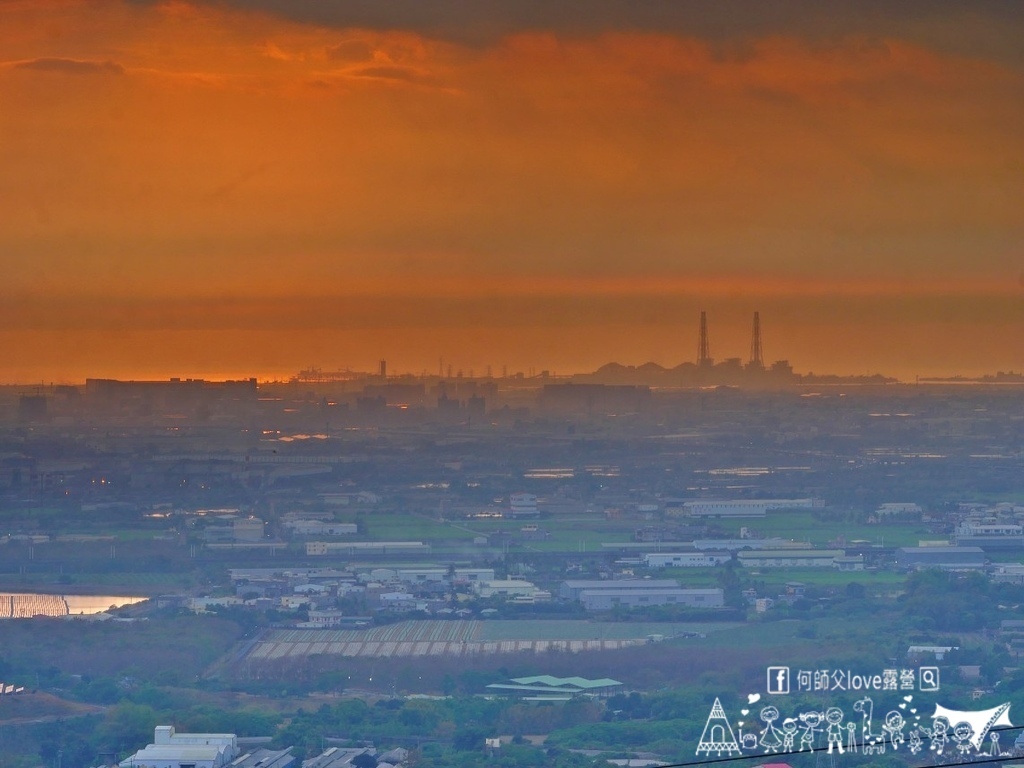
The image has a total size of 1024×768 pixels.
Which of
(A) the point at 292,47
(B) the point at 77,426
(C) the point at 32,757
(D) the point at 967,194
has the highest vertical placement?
(A) the point at 292,47

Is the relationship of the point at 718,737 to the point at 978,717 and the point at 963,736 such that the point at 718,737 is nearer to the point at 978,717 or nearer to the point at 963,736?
the point at 963,736

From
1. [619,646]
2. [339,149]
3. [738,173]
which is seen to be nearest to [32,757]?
[619,646]

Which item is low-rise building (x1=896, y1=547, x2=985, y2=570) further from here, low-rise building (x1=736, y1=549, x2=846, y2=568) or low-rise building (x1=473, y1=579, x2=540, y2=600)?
low-rise building (x1=473, y1=579, x2=540, y2=600)

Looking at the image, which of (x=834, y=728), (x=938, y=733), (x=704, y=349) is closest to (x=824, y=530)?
(x=704, y=349)

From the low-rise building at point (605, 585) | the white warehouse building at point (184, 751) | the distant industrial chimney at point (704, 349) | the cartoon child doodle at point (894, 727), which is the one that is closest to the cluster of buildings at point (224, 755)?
the white warehouse building at point (184, 751)

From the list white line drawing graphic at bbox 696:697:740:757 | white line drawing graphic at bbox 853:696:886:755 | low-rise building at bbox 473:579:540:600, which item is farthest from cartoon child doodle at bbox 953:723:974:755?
low-rise building at bbox 473:579:540:600

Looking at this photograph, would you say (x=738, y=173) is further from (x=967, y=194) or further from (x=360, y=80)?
(x=360, y=80)
